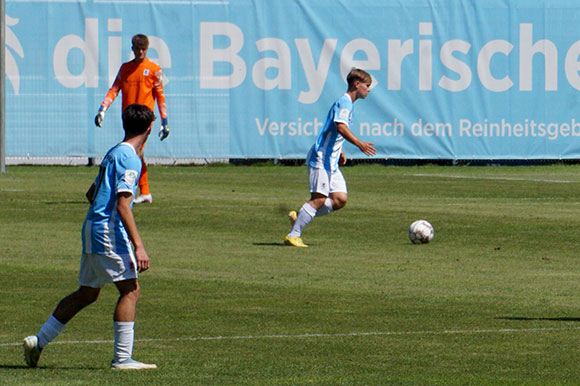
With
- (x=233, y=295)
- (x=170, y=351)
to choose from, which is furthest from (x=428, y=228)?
(x=170, y=351)

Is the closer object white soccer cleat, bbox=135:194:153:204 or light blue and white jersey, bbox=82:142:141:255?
light blue and white jersey, bbox=82:142:141:255

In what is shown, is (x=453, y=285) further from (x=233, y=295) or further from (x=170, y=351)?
(x=170, y=351)

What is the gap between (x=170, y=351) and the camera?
8.34m

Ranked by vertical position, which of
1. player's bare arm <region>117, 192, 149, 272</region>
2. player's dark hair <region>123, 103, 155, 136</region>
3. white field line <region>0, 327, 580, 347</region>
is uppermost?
player's dark hair <region>123, 103, 155, 136</region>

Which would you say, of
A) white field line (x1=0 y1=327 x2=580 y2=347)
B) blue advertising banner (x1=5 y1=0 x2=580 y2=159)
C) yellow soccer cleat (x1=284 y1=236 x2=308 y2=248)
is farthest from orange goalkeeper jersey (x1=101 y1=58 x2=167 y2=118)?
white field line (x1=0 y1=327 x2=580 y2=347)

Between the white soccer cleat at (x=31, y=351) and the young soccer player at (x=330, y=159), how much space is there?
7559 millimetres

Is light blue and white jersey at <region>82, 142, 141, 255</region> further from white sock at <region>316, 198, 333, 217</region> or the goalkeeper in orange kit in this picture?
the goalkeeper in orange kit

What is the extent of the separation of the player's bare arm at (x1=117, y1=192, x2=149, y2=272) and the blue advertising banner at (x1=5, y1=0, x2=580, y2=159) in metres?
22.9


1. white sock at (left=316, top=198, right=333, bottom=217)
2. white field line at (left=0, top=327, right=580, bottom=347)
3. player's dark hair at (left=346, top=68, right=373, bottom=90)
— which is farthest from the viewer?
white sock at (left=316, top=198, right=333, bottom=217)

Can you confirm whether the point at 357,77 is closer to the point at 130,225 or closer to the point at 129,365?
the point at 130,225

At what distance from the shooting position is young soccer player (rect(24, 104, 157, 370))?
7.58m

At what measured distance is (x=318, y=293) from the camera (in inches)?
440

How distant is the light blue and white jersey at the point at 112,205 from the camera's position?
24.9 ft

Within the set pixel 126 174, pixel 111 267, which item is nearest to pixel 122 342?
pixel 111 267
